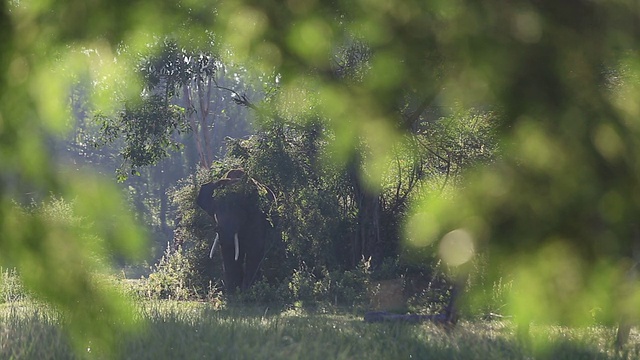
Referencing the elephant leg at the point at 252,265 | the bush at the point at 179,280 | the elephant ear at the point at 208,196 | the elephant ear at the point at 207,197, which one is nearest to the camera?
the elephant leg at the point at 252,265

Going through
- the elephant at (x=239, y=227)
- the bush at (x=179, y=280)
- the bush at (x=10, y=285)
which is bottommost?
the bush at (x=10, y=285)

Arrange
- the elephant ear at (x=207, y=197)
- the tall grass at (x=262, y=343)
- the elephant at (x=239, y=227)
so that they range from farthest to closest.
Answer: the elephant ear at (x=207, y=197), the elephant at (x=239, y=227), the tall grass at (x=262, y=343)

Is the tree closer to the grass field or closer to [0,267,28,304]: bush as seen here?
[0,267,28,304]: bush

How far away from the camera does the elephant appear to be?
17969mm

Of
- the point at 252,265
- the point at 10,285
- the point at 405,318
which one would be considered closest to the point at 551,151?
the point at 10,285

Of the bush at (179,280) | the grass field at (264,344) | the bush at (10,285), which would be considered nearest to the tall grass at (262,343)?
the grass field at (264,344)

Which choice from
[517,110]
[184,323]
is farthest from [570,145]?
[184,323]

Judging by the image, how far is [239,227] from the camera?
18.1 meters

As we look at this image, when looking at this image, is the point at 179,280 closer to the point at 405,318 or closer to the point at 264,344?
the point at 405,318

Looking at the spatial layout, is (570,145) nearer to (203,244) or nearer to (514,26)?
(514,26)

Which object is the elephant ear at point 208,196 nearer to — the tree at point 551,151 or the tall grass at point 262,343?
the tall grass at point 262,343

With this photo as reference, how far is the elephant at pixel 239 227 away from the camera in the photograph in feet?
59.0

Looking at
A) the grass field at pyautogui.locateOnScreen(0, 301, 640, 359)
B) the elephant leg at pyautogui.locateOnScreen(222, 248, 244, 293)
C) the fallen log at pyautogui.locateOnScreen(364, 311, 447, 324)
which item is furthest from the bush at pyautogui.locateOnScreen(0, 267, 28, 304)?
the elephant leg at pyautogui.locateOnScreen(222, 248, 244, 293)

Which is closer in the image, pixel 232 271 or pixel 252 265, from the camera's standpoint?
pixel 232 271
